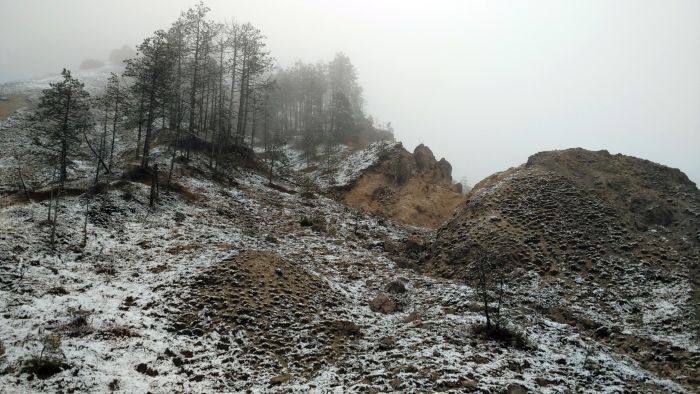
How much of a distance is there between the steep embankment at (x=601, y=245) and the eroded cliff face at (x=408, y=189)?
8038mm

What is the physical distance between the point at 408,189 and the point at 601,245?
21.3 metres

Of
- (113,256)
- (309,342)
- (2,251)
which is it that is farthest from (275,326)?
(2,251)

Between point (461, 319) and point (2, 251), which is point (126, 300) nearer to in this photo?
point (2, 251)

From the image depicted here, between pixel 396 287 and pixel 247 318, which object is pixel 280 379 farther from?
pixel 396 287

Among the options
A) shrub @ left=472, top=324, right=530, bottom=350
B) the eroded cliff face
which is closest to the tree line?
the eroded cliff face

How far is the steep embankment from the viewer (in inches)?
599

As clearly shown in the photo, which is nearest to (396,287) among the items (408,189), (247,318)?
(247,318)

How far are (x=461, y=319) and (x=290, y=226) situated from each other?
15173 mm

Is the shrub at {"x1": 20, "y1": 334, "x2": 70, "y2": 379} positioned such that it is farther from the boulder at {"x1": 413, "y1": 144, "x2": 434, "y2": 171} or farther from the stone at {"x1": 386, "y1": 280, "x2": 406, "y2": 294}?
the boulder at {"x1": 413, "y1": 144, "x2": 434, "y2": 171}

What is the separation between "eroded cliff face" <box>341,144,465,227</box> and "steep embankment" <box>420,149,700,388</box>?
8.04 metres

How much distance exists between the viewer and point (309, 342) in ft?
46.8

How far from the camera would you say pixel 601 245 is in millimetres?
21453

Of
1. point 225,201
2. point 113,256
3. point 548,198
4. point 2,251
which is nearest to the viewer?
point 2,251

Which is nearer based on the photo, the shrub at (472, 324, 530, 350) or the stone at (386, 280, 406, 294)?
the shrub at (472, 324, 530, 350)
